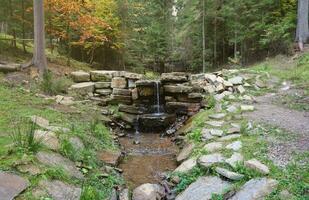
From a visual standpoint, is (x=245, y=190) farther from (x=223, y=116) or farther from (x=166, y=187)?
(x=223, y=116)

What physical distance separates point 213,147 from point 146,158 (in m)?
1.61

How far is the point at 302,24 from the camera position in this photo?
553 inches

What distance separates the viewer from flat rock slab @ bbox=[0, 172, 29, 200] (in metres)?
4.11

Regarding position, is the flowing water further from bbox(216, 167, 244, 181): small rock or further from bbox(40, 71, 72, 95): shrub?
bbox(40, 71, 72, 95): shrub

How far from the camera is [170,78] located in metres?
11.2

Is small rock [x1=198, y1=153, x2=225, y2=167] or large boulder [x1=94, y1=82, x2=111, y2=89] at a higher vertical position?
large boulder [x1=94, y1=82, x2=111, y2=89]

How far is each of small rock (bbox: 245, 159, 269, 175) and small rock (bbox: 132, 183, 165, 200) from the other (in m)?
1.33

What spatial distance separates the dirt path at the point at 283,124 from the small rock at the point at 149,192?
1732 millimetres

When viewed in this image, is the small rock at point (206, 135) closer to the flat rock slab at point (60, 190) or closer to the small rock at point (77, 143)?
the small rock at point (77, 143)

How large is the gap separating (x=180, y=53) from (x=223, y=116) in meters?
13.8

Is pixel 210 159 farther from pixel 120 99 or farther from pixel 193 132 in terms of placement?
pixel 120 99

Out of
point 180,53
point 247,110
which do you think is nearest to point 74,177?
point 247,110

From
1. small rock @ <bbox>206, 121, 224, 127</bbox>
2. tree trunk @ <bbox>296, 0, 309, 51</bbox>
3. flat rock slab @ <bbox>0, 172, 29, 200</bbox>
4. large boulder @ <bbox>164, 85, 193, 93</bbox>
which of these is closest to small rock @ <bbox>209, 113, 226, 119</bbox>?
small rock @ <bbox>206, 121, 224, 127</bbox>

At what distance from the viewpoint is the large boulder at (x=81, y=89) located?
10.8 m
